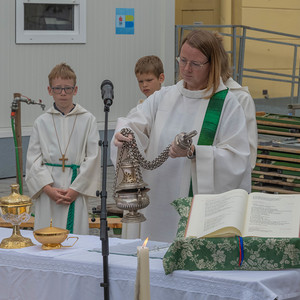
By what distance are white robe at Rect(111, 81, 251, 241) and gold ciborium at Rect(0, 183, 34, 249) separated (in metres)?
0.57

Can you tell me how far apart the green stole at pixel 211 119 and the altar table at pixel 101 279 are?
31.1 inches

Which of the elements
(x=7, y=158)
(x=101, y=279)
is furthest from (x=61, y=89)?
(x=7, y=158)

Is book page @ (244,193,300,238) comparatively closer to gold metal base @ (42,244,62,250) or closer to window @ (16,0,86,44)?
gold metal base @ (42,244,62,250)

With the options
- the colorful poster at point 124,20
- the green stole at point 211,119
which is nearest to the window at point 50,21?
the colorful poster at point 124,20

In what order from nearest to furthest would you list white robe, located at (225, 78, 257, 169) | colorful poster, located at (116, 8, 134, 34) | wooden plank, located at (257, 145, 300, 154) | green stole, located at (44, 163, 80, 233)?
white robe, located at (225, 78, 257, 169), green stole, located at (44, 163, 80, 233), wooden plank, located at (257, 145, 300, 154), colorful poster, located at (116, 8, 134, 34)

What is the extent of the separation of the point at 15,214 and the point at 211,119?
1198mm

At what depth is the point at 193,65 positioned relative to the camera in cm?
432

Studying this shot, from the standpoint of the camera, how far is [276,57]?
15.0m

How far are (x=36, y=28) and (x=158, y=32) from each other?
2.29 metres

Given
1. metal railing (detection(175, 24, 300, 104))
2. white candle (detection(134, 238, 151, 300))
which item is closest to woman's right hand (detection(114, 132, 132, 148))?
white candle (detection(134, 238, 151, 300))

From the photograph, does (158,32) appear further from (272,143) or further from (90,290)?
(90,290)

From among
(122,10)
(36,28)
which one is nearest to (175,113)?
(36,28)

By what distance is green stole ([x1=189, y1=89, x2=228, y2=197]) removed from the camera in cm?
448

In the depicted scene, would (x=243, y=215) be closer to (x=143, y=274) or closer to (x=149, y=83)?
(x=143, y=274)
